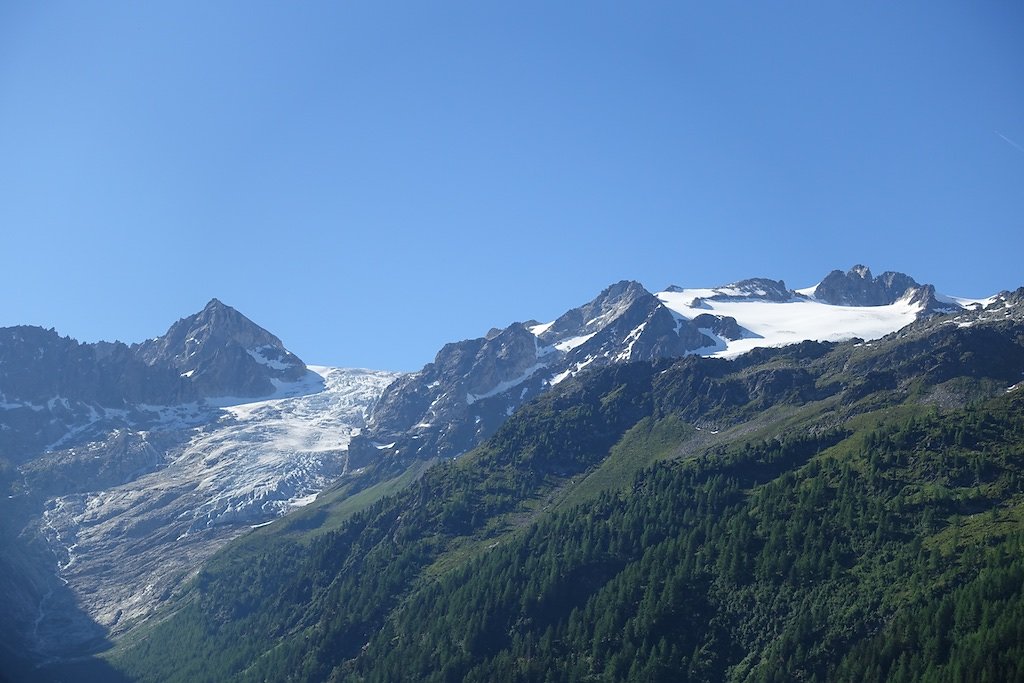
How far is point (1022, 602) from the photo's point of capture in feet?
636

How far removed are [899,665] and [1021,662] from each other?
22.9 m

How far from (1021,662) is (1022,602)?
16.1 metres

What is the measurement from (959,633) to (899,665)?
1195 cm

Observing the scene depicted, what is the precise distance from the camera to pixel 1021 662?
181 metres

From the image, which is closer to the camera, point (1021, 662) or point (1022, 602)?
point (1021, 662)

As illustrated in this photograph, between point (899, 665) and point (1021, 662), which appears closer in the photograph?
point (1021, 662)

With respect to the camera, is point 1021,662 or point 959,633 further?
point 959,633

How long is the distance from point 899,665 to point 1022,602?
23283mm

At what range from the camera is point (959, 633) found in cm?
19888

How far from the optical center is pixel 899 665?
198500mm

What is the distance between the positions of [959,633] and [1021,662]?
60.5 feet
